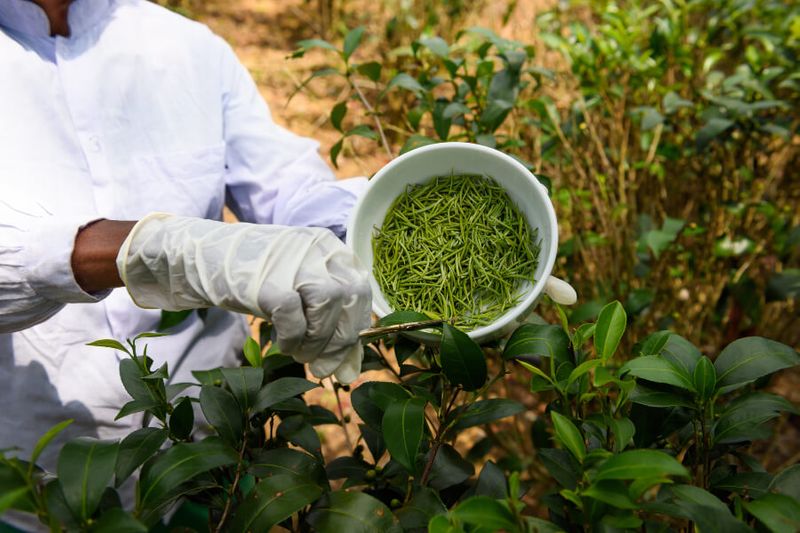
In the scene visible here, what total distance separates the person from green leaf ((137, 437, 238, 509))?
0.17m

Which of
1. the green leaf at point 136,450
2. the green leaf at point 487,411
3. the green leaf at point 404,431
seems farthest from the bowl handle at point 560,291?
the green leaf at point 136,450

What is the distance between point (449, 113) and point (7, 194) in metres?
0.69

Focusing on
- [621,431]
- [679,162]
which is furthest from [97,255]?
[679,162]

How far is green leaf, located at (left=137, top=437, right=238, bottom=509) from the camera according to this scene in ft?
1.95

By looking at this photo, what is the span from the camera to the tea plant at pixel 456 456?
55cm

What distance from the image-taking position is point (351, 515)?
0.66m

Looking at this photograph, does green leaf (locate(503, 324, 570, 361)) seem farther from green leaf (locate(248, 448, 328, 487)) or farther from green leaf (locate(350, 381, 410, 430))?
green leaf (locate(248, 448, 328, 487))

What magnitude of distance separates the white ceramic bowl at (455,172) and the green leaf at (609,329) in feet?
0.34

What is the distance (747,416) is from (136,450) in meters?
0.66

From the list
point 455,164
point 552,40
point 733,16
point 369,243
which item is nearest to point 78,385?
point 369,243

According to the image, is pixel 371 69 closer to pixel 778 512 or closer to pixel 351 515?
pixel 351 515

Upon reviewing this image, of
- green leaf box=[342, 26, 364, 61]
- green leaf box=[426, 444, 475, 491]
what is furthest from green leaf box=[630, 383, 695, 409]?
green leaf box=[342, 26, 364, 61]

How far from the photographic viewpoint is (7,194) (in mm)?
874

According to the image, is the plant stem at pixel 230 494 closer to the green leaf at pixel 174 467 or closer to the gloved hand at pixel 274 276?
the green leaf at pixel 174 467
